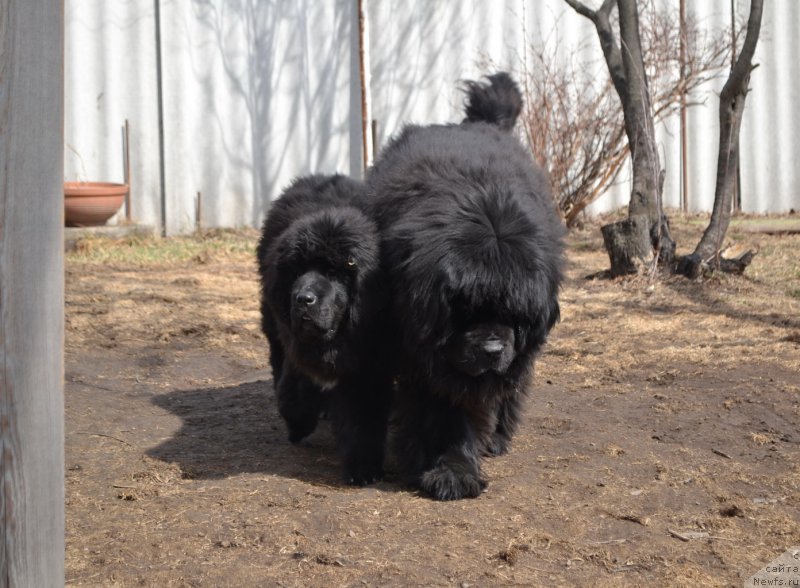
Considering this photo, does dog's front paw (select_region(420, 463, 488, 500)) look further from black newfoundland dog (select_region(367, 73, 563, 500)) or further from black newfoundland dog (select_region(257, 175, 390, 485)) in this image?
black newfoundland dog (select_region(257, 175, 390, 485))

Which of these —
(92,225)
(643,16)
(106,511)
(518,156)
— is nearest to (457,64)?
(643,16)

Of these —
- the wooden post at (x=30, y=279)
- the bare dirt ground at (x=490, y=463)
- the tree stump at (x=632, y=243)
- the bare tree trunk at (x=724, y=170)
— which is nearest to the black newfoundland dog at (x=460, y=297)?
the bare dirt ground at (x=490, y=463)

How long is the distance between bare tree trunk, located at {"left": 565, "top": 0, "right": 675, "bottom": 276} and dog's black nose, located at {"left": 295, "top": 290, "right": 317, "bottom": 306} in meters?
4.54

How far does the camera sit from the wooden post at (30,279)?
7.06 ft

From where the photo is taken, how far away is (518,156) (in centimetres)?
511

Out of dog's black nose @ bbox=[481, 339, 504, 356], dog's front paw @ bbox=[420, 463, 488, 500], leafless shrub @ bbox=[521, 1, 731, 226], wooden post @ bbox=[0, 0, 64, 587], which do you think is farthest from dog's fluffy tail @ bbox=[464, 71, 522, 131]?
leafless shrub @ bbox=[521, 1, 731, 226]

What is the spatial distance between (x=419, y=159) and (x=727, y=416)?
207 cm

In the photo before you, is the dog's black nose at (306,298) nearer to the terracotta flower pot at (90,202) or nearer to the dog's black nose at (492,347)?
the dog's black nose at (492,347)

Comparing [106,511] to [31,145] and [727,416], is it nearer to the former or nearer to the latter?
[31,145]

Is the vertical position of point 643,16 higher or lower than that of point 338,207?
higher

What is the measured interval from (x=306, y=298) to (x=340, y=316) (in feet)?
0.72

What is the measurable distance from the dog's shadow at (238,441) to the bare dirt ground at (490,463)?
0.02 m

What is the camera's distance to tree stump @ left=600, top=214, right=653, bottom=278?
25.9 feet

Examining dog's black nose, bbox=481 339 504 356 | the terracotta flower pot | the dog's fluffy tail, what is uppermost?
the dog's fluffy tail
